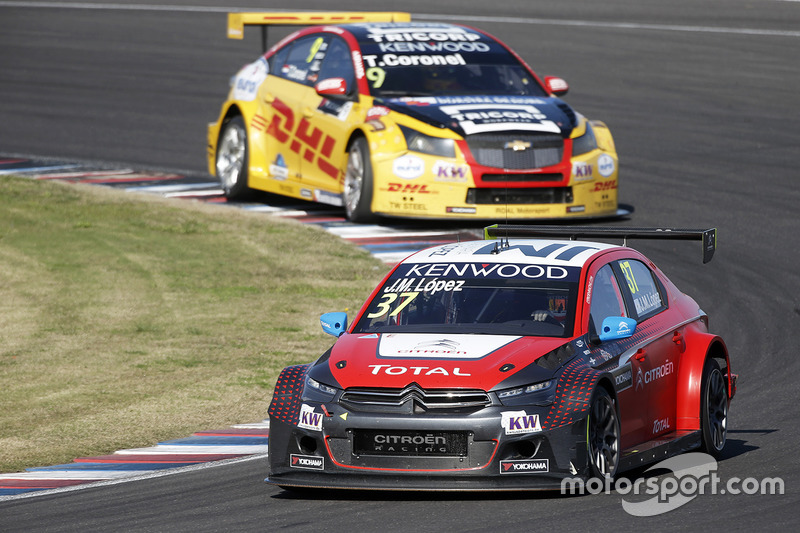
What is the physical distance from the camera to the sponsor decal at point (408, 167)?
1585cm

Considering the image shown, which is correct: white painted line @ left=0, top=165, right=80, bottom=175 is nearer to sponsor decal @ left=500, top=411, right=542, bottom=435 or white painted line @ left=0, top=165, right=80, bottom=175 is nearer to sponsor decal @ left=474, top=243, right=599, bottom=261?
sponsor decal @ left=474, top=243, right=599, bottom=261

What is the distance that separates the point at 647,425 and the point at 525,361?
106 cm

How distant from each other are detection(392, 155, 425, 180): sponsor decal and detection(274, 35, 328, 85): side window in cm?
189

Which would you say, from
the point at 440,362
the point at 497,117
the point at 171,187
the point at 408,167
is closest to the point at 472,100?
the point at 497,117

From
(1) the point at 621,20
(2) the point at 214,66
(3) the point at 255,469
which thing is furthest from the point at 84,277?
(1) the point at 621,20

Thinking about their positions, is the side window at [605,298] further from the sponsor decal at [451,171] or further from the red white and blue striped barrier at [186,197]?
the sponsor decal at [451,171]

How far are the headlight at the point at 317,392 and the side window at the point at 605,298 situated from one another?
1.53 meters

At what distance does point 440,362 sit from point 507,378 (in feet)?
1.23

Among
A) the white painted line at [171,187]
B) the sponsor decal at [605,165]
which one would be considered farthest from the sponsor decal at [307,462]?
the white painted line at [171,187]

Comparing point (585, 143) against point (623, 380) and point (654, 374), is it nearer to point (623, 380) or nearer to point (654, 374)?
point (654, 374)

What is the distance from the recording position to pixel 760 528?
24.2 feet

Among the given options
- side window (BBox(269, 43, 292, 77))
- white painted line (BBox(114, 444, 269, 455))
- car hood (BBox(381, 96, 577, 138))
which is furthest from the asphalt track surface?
side window (BBox(269, 43, 292, 77))

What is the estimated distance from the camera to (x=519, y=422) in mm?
7836

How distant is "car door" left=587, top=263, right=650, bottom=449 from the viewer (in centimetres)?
845
